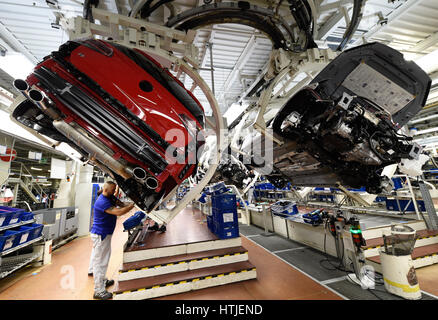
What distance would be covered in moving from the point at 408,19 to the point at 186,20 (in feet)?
12.7

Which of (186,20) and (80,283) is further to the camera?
(80,283)

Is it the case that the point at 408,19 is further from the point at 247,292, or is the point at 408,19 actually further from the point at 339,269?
the point at 247,292

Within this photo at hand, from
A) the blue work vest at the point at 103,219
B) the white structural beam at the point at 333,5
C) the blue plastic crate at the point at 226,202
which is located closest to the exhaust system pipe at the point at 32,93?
the blue work vest at the point at 103,219

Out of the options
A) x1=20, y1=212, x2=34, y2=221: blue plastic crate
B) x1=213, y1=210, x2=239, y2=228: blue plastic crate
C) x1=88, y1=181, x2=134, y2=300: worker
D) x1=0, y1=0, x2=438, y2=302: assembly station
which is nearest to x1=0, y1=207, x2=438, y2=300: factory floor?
x1=0, y1=0, x2=438, y2=302: assembly station

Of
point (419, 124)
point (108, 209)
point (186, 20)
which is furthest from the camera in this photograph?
point (419, 124)

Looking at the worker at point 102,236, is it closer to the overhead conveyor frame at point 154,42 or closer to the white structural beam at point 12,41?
the overhead conveyor frame at point 154,42

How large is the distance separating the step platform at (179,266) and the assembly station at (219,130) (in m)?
0.02

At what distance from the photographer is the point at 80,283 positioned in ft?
11.9

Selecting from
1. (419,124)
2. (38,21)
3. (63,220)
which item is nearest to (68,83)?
(38,21)

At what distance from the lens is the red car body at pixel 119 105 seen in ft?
4.71

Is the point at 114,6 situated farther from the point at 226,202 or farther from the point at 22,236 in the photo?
the point at 22,236

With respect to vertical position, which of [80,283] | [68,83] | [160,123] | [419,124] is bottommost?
[80,283]

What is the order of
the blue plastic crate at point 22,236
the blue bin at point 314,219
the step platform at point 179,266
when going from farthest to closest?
1. the blue bin at point 314,219
2. the blue plastic crate at point 22,236
3. the step platform at point 179,266

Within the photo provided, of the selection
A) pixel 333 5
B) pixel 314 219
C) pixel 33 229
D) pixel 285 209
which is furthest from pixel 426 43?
→ pixel 33 229
